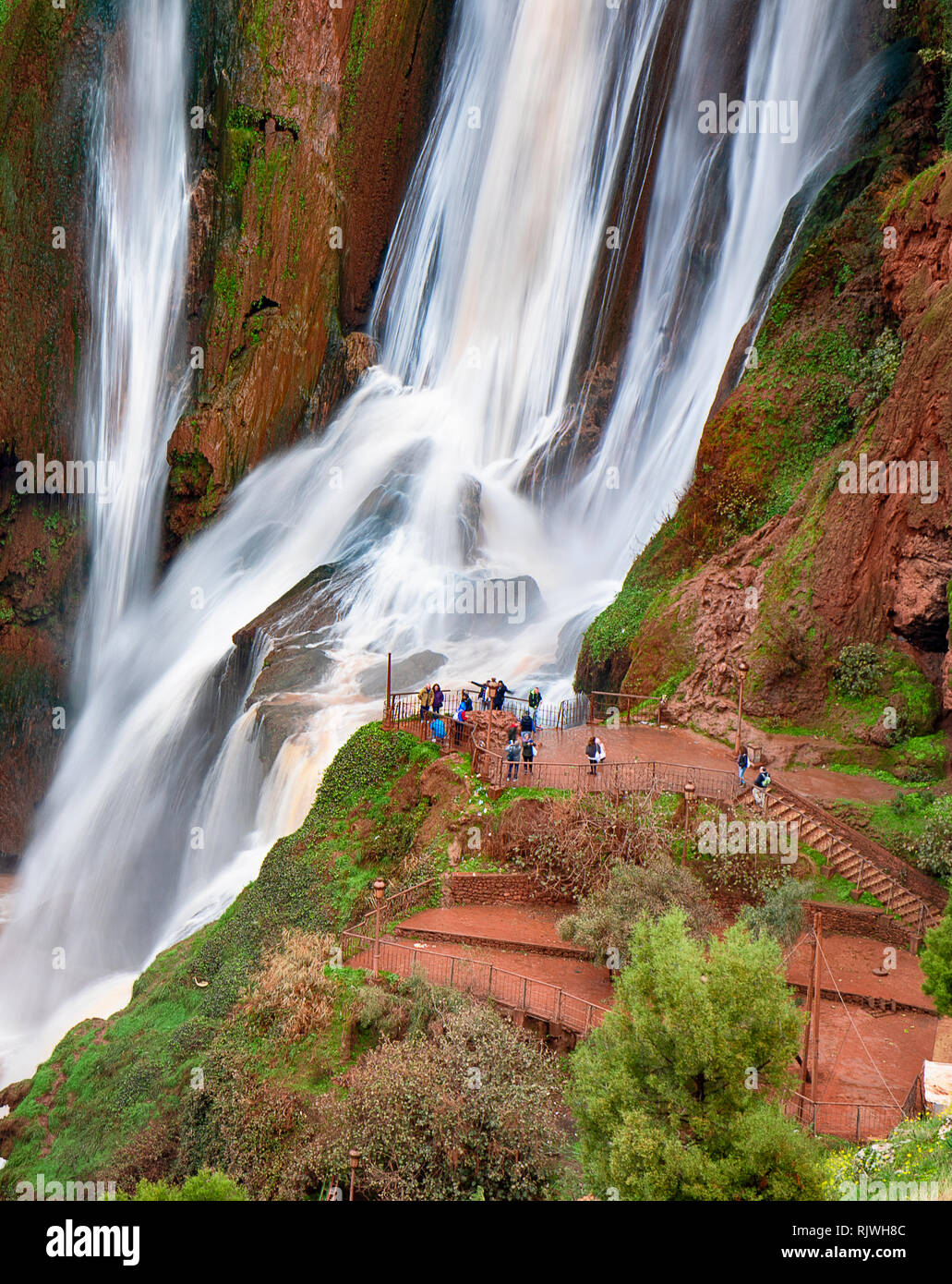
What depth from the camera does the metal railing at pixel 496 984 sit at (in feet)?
44.7

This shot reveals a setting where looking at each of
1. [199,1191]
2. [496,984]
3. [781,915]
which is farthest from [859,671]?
[199,1191]

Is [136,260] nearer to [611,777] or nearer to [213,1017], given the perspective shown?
[611,777]

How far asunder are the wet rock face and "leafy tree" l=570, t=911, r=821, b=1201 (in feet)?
116

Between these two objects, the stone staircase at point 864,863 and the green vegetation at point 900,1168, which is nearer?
the green vegetation at point 900,1168

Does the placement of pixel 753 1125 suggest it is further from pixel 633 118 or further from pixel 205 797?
pixel 633 118

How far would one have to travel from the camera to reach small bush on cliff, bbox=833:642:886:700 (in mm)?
19125

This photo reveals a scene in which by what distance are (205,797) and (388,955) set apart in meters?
10.9

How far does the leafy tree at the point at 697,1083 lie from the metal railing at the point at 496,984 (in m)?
3.49

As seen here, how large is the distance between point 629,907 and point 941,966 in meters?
5.07

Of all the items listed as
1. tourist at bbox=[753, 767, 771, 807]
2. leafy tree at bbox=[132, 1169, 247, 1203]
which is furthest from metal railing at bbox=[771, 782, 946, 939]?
leafy tree at bbox=[132, 1169, 247, 1203]

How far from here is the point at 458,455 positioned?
1398 inches

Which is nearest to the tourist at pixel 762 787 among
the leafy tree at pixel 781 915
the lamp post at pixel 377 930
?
the leafy tree at pixel 781 915

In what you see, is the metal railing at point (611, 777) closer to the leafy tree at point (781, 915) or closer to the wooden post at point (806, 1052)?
the leafy tree at point (781, 915)
